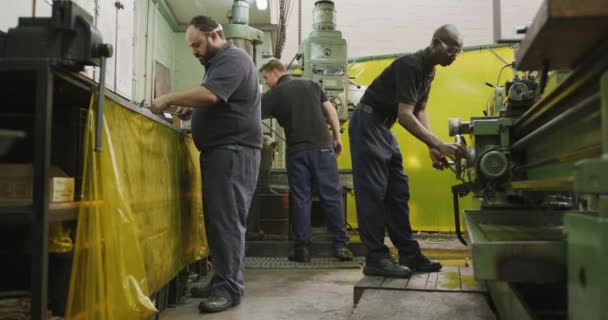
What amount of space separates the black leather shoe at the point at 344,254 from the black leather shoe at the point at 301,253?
20 centimetres

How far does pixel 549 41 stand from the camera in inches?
39.4

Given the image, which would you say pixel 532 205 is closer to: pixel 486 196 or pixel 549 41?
pixel 486 196

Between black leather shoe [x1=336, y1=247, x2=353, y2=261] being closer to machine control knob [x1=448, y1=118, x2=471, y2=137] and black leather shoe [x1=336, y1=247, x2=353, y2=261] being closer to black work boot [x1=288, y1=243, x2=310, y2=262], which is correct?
black work boot [x1=288, y1=243, x2=310, y2=262]

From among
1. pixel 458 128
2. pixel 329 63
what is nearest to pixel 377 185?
pixel 458 128

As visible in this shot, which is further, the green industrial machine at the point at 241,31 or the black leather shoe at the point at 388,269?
the green industrial machine at the point at 241,31

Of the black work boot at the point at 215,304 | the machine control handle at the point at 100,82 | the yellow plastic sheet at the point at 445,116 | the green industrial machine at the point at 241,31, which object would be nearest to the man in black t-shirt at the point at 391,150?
the black work boot at the point at 215,304


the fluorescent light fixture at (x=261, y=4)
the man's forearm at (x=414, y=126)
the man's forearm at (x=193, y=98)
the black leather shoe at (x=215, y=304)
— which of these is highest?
the fluorescent light fixture at (x=261, y=4)

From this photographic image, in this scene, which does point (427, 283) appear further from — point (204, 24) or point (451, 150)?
point (204, 24)

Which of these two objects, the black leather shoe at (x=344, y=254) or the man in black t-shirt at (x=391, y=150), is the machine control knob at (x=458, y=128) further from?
the black leather shoe at (x=344, y=254)

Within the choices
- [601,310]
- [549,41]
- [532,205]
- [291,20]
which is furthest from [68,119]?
[291,20]

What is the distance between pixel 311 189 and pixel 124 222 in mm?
2147

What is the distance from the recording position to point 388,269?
232 centimetres

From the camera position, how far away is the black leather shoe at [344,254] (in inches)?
135

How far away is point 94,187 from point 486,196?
174 centimetres
